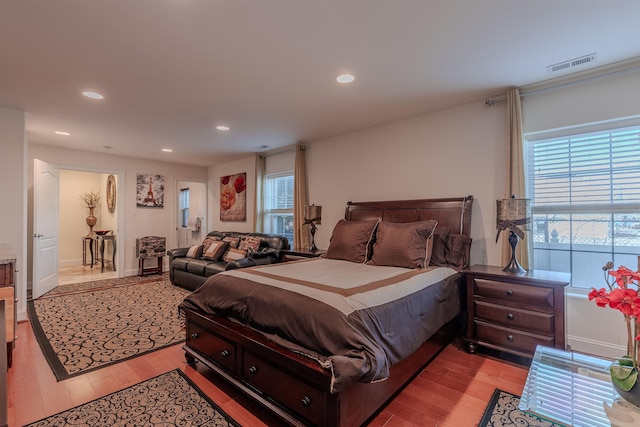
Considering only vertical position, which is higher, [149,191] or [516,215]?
[149,191]

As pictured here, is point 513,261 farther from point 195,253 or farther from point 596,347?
point 195,253

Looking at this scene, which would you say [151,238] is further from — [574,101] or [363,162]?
[574,101]

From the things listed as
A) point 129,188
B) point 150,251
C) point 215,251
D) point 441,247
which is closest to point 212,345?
point 441,247

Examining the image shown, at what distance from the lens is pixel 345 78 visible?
2.71 metres

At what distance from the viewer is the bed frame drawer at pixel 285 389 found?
1508mm

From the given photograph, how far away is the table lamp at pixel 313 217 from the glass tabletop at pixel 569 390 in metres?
3.12

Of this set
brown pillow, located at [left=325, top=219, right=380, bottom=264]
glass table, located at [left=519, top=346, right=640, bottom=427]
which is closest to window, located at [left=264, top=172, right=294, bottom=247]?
brown pillow, located at [left=325, top=219, right=380, bottom=264]

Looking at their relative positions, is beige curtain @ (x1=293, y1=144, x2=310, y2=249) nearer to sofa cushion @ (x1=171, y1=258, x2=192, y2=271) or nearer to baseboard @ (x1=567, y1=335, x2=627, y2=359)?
sofa cushion @ (x1=171, y1=258, x2=192, y2=271)

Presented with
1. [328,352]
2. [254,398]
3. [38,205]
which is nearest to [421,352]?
[328,352]

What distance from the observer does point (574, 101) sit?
2.69 metres

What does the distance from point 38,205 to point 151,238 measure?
189cm

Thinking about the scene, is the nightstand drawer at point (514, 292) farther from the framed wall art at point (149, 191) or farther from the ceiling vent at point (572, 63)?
the framed wall art at point (149, 191)

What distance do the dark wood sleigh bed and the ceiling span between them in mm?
2040

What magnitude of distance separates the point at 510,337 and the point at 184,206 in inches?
295
